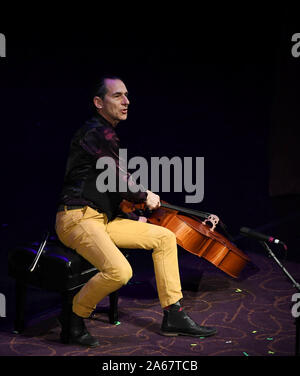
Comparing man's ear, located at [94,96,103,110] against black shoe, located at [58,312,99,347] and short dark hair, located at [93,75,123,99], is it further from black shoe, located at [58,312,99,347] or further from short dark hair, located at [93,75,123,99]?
black shoe, located at [58,312,99,347]

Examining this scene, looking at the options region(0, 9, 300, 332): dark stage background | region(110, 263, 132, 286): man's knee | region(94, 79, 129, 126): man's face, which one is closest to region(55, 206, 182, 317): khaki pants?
region(110, 263, 132, 286): man's knee

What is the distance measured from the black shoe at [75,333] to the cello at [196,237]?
2.57 feet

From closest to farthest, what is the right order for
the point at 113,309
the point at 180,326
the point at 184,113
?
the point at 180,326
the point at 113,309
the point at 184,113

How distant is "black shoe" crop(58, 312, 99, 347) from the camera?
127 inches

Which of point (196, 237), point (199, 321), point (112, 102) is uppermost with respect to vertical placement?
point (112, 102)

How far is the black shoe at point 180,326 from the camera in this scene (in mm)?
3363

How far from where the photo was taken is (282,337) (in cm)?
338

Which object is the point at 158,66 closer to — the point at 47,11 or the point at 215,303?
the point at 47,11

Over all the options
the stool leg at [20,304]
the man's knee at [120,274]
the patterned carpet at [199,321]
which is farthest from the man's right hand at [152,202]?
the stool leg at [20,304]

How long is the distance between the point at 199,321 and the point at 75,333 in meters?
0.85

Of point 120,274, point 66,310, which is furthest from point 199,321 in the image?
point 66,310

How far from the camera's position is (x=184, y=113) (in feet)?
17.0

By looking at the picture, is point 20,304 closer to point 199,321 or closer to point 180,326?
point 180,326

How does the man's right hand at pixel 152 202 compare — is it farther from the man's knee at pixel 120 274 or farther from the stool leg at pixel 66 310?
the stool leg at pixel 66 310
